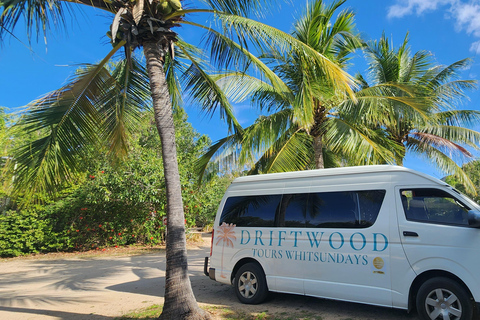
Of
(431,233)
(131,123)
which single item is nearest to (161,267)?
(131,123)

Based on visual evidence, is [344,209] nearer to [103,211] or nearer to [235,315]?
[235,315]

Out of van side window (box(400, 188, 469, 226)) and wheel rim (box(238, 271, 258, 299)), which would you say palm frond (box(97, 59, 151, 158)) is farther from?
van side window (box(400, 188, 469, 226))

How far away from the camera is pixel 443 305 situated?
4.61 m

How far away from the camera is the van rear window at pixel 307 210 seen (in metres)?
5.46

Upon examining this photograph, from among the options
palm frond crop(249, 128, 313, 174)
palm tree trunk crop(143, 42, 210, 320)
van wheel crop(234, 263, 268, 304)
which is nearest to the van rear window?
van wheel crop(234, 263, 268, 304)

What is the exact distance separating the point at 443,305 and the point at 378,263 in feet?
3.05

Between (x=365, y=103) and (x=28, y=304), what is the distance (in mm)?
9595

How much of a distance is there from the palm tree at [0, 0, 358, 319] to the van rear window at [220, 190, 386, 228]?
1741mm

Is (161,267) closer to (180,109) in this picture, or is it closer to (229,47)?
(180,109)

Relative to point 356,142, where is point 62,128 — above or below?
below

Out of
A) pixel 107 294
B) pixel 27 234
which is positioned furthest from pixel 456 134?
pixel 27 234

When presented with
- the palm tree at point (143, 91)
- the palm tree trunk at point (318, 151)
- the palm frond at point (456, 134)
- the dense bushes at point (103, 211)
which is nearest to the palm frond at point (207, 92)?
the palm tree at point (143, 91)

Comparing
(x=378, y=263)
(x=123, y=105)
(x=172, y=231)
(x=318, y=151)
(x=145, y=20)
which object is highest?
(x=145, y=20)

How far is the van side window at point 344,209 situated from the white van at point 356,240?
0.02m
